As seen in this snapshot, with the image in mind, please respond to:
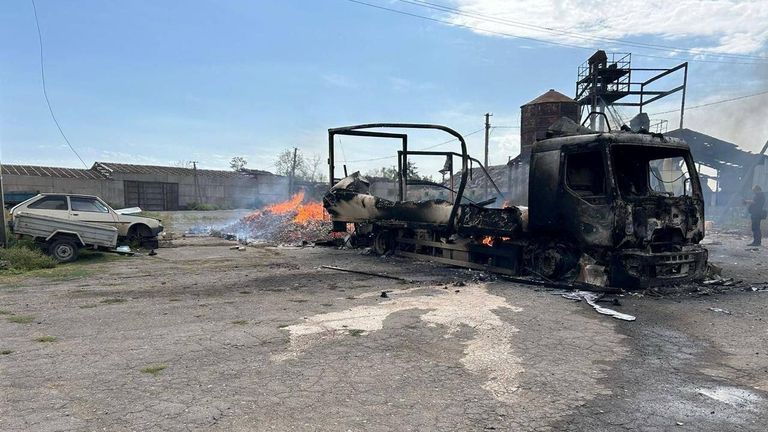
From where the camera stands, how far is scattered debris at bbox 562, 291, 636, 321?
233 inches

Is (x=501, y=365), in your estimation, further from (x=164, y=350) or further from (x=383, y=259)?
(x=383, y=259)

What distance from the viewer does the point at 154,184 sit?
38812 millimetres

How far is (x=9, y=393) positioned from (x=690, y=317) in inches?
285

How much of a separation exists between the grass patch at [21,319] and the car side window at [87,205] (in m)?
7.29

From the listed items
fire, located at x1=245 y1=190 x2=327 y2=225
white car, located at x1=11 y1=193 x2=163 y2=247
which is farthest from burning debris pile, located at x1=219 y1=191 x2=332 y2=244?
white car, located at x1=11 y1=193 x2=163 y2=247

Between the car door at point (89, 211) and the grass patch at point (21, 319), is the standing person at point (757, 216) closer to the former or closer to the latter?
the grass patch at point (21, 319)

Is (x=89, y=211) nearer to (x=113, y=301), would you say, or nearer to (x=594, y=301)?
(x=113, y=301)

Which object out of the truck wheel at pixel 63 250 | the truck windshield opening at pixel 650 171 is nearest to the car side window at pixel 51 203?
the truck wheel at pixel 63 250

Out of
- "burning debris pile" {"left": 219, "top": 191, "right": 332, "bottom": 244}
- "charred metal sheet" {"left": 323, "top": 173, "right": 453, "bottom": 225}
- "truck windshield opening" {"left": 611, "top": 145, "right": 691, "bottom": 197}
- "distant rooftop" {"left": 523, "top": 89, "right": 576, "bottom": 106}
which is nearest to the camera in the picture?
"truck windshield opening" {"left": 611, "top": 145, "right": 691, "bottom": 197}

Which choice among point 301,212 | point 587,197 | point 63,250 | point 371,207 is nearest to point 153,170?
point 301,212

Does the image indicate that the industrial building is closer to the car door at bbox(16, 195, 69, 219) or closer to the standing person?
the car door at bbox(16, 195, 69, 219)

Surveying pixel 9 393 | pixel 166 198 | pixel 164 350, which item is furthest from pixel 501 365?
pixel 166 198

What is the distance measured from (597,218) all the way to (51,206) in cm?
1280

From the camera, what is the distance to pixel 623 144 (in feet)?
24.6
